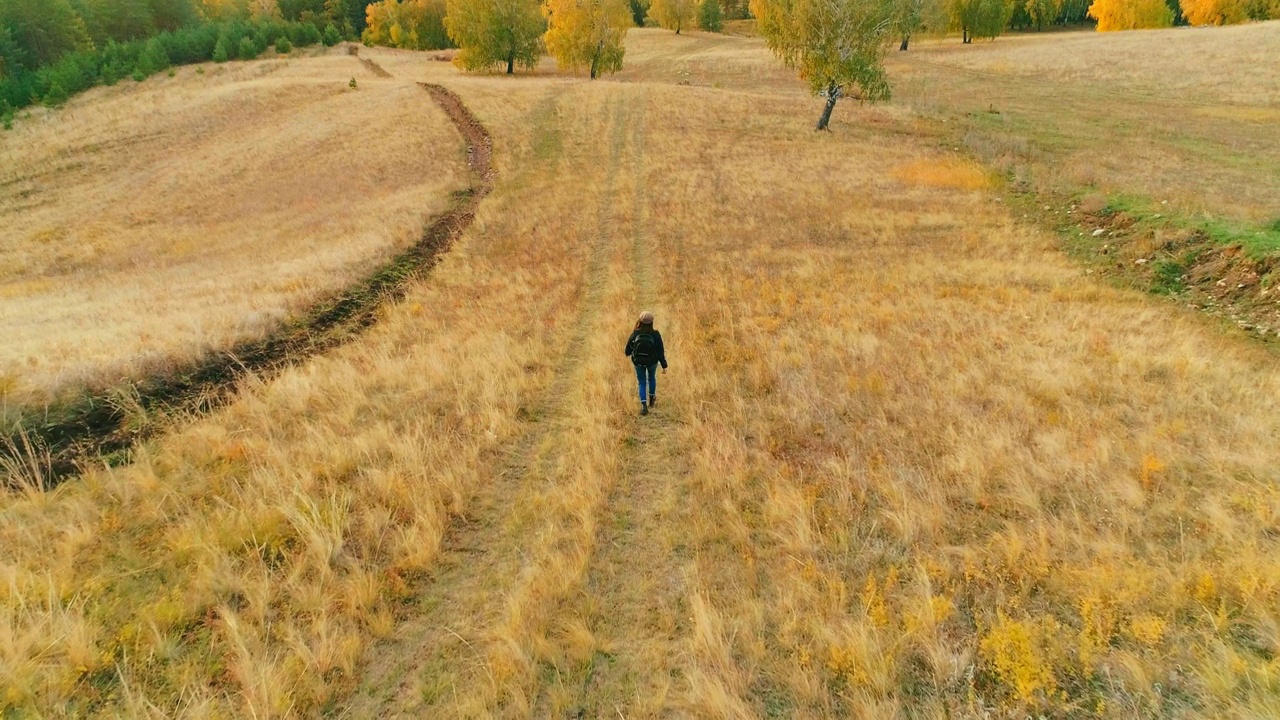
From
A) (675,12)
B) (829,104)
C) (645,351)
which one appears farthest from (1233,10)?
(645,351)

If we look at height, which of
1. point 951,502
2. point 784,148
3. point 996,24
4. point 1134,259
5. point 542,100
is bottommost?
point 951,502

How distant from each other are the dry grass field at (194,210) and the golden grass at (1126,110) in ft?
93.1

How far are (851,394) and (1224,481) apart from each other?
4602 millimetres

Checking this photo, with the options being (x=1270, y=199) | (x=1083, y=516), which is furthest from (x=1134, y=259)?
(x=1083, y=516)

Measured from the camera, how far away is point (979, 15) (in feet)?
261

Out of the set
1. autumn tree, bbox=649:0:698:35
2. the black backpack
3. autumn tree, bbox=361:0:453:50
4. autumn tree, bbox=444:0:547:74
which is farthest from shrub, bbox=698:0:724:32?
the black backpack

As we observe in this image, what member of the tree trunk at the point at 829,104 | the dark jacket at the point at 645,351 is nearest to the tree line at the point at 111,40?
the tree trunk at the point at 829,104

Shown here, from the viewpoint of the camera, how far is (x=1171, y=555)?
5.78 meters

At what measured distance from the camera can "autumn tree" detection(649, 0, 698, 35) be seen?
10519cm

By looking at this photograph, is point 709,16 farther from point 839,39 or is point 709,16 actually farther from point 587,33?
point 839,39

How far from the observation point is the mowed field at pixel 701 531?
491cm

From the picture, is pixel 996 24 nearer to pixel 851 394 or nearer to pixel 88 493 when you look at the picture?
pixel 851 394

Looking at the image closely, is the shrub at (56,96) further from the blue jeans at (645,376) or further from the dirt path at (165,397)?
the blue jeans at (645,376)

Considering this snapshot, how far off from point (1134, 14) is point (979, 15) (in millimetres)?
27511
